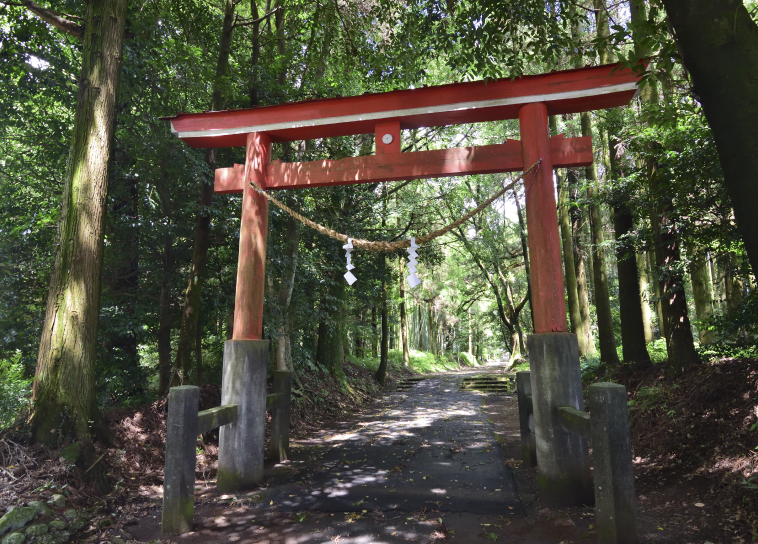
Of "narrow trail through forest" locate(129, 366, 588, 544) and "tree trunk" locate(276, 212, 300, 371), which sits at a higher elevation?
"tree trunk" locate(276, 212, 300, 371)

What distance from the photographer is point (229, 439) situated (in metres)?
4.52

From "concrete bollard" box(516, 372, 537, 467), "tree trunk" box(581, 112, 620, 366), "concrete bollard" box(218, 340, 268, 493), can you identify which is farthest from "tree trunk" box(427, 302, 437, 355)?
"concrete bollard" box(218, 340, 268, 493)

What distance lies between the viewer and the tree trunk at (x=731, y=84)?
225cm

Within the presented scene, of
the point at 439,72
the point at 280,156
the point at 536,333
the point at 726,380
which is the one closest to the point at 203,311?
the point at 280,156

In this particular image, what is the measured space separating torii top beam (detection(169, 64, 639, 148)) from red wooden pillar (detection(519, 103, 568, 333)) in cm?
26

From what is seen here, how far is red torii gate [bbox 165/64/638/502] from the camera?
4238mm

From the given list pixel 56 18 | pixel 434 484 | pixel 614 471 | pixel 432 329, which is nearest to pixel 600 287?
pixel 434 484

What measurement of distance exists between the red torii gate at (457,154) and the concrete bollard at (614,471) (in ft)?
3.36

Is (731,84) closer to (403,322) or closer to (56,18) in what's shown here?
(56,18)

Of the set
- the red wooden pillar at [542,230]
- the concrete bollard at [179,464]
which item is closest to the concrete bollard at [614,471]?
the red wooden pillar at [542,230]

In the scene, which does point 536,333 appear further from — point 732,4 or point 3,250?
point 3,250

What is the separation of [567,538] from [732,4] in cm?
358

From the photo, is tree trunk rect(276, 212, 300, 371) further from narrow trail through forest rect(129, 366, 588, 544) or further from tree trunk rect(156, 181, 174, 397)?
narrow trail through forest rect(129, 366, 588, 544)

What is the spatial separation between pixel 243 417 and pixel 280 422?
3.75 feet
